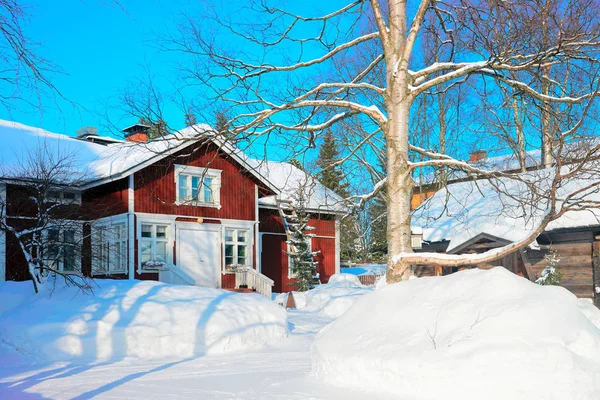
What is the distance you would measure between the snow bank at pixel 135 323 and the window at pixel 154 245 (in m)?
8.41

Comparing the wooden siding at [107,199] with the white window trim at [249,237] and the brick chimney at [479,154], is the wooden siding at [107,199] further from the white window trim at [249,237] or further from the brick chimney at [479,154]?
the brick chimney at [479,154]

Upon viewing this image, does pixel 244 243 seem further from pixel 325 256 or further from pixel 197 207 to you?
pixel 325 256

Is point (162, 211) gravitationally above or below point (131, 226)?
above

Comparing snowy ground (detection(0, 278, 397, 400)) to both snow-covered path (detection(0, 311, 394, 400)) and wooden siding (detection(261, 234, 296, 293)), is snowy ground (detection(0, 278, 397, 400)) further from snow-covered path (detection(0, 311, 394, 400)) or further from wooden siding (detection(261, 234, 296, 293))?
wooden siding (detection(261, 234, 296, 293))

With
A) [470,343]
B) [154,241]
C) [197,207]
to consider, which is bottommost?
[470,343]

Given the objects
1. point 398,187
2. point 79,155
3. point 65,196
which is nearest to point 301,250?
point 79,155

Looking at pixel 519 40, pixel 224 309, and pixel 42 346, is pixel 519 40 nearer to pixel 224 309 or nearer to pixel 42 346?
pixel 224 309

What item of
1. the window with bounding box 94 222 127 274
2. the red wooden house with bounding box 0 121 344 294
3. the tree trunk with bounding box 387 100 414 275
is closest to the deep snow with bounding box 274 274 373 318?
the red wooden house with bounding box 0 121 344 294

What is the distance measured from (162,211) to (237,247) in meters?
3.82

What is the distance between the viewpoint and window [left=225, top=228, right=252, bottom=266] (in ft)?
81.2

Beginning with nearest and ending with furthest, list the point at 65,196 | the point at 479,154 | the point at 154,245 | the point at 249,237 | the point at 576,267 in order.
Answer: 1. the point at 576,267
2. the point at 65,196
3. the point at 154,245
4. the point at 249,237
5. the point at 479,154

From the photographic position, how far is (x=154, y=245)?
22.3m

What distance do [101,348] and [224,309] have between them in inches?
103

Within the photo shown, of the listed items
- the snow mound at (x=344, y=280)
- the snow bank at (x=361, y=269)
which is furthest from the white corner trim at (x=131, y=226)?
the snow bank at (x=361, y=269)
